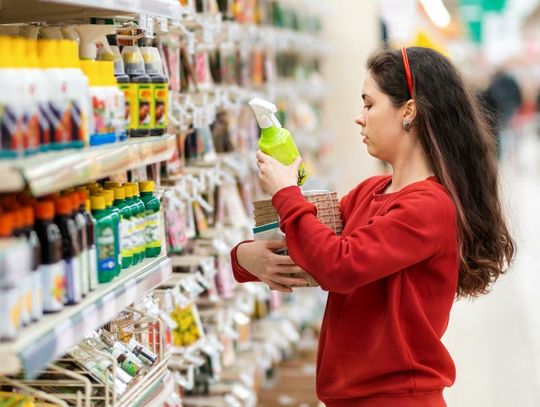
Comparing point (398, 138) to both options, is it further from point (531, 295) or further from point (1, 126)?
point (531, 295)

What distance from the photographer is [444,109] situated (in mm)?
2480

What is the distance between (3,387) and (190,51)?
168cm

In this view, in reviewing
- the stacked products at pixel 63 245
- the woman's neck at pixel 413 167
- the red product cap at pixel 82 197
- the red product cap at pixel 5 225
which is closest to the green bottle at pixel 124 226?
the stacked products at pixel 63 245

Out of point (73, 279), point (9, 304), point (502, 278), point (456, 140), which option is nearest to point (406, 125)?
point (456, 140)

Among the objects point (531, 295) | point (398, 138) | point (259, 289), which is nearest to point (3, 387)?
point (398, 138)

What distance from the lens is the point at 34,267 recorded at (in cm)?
178

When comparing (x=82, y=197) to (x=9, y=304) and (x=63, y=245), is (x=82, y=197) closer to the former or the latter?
(x=63, y=245)

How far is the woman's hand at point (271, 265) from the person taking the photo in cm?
252

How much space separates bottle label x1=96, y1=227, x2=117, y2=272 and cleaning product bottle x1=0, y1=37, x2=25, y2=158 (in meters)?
0.46

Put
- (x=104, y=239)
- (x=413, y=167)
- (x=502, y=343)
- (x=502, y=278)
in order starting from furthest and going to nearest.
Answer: (x=502, y=278) → (x=502, y=343) → (x=413, y=167) → (x=104, y=239)

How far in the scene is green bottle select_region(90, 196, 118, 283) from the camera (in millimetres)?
2139

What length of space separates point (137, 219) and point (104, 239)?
0.28m

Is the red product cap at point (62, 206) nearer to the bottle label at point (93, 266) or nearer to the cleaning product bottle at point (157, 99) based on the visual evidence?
the bottle label at point (93, 266)

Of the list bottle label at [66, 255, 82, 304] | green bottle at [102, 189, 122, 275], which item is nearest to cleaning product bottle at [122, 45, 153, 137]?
green bottle at [102, 189, 122, 275]
